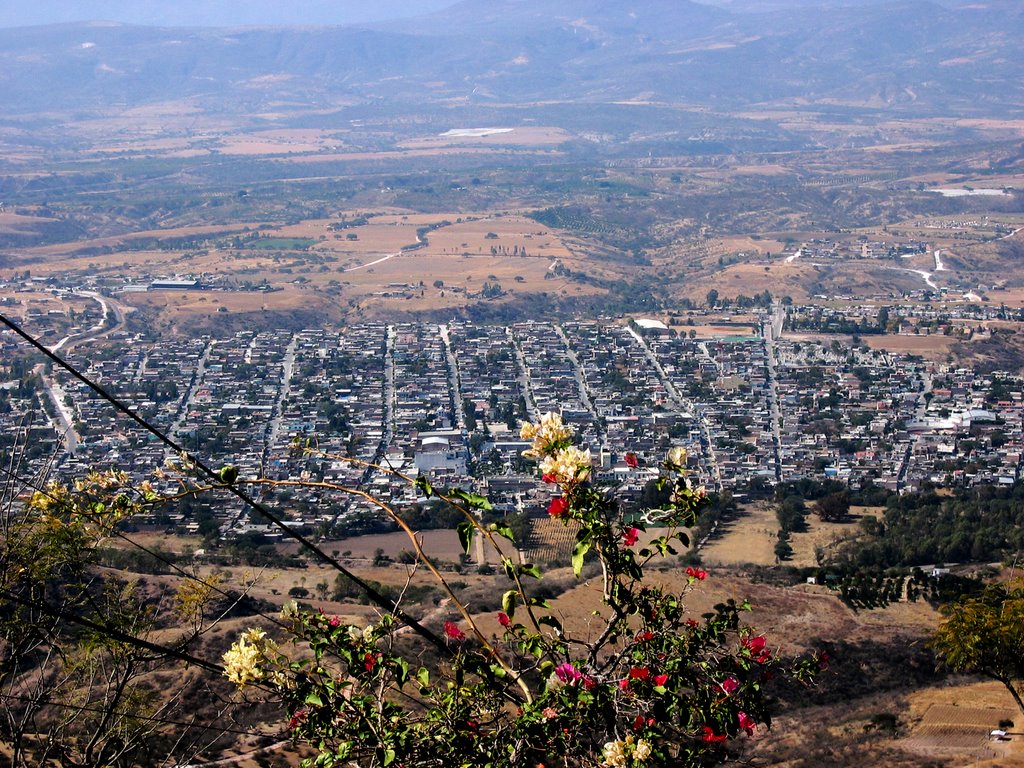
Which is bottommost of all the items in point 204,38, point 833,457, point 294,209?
point 833,457

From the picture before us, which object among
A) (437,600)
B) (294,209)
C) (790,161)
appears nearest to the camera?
(437,600)

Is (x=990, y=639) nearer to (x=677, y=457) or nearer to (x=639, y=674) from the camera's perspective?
(x=639, y=674)

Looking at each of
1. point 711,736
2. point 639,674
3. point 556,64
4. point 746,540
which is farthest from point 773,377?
point 556,64

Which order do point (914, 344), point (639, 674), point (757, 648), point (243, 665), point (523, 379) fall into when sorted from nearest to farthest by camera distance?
point (243, 665) < point (639, 674) < point (757, 648) < point (523, 379) < point (914, 344)

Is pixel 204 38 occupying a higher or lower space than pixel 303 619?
higher

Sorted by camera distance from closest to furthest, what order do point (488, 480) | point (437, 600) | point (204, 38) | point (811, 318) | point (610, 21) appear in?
point (437, 600) < point (488, 480) < point (811, 318) < point (204, 38) < point (610, 21)

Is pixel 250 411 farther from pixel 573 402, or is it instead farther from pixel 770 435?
pixel 770 435

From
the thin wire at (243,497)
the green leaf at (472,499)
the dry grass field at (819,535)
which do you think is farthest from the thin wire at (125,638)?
the dry grass field at (819,535)

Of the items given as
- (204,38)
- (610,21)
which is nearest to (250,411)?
(204,38)

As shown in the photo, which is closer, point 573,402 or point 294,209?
point 573,402
